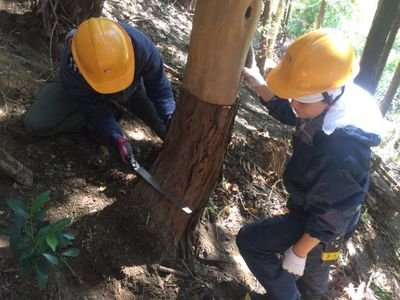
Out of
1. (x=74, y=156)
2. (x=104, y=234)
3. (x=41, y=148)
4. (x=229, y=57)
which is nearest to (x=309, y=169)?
(x=229, y=57)

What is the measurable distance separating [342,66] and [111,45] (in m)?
1.24

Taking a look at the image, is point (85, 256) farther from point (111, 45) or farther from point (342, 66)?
point (342, 66)

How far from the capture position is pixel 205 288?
2.55 metres

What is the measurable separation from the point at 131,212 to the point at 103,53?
938 mm

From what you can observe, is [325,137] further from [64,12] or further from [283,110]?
[64,12]

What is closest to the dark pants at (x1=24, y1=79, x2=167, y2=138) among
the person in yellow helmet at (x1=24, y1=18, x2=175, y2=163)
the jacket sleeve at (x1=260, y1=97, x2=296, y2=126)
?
the person in yellow helmet at (x1=24, y1=18, x2=175, y2=163)

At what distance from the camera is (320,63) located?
6.75 ft

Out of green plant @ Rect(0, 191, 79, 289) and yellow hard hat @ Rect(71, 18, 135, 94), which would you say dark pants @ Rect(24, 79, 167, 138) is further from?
green plant @ Rect(0, 191, 79, 289)

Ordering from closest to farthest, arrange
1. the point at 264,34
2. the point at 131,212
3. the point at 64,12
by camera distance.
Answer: the point at 131,212, the point at 64,12, the point at 264,34

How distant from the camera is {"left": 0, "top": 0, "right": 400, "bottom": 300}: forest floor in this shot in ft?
7.66

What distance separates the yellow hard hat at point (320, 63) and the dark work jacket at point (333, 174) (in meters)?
0.21

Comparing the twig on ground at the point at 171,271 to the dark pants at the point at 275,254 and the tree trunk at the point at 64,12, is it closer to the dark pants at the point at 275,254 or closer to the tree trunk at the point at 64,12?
the dark pants at the point at 275,254

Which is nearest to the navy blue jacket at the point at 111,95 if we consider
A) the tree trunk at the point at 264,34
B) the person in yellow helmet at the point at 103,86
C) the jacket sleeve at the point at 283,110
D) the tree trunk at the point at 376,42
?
the person in yellow helmet at the point at 103,86

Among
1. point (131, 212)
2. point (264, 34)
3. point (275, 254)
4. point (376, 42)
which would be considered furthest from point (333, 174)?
point (264, 34)
